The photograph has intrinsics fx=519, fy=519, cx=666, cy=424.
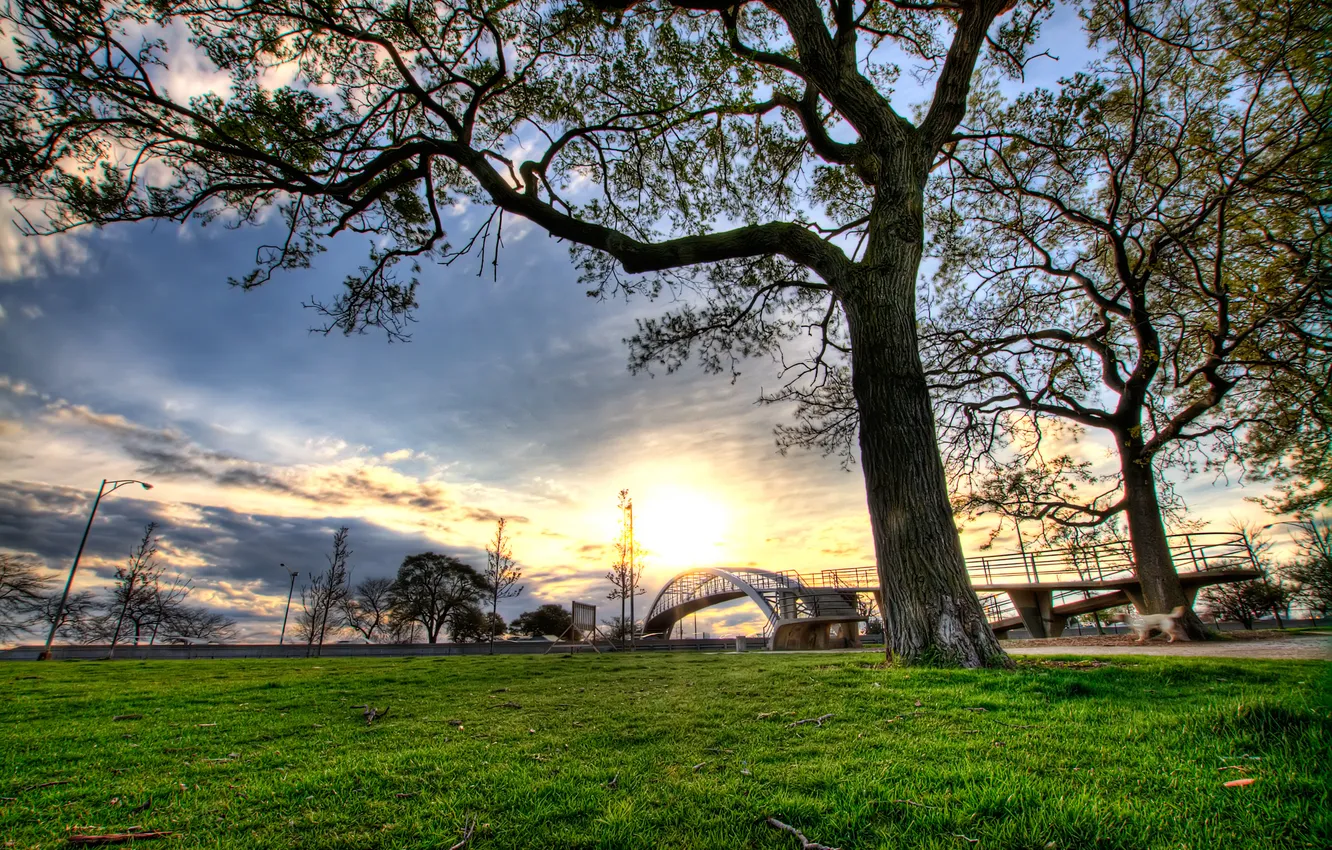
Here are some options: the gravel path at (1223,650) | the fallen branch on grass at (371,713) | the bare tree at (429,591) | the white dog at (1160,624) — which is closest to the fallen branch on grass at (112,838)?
the fallen branch on grass at (371,713)

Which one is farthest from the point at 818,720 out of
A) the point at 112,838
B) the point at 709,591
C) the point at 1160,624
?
the point at 709,591

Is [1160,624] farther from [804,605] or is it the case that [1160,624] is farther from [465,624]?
[465,624]

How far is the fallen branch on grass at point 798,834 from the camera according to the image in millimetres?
1815

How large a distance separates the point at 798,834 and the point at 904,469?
5.18m

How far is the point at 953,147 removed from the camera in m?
11.3

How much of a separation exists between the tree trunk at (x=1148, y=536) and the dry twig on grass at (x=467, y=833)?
1762cm

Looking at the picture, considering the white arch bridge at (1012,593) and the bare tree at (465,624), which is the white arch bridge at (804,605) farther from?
the bare tree at (465,624)

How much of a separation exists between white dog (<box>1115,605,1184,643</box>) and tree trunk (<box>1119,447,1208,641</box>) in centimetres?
39

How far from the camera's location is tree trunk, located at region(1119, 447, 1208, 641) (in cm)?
1398

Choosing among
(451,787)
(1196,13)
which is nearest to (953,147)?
(1196,13)

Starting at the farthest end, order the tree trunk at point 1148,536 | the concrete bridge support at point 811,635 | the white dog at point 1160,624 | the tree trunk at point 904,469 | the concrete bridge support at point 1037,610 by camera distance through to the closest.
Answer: the concrete bridge support at point 811,635
the concrete bridge support at point 1037,610
the tree trunk at point 1148,536
the white dog at point 1160,624
the tree trunk at point 904,469

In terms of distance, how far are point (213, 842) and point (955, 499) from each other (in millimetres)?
16573

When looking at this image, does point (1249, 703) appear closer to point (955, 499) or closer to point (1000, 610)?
point (955, 499)

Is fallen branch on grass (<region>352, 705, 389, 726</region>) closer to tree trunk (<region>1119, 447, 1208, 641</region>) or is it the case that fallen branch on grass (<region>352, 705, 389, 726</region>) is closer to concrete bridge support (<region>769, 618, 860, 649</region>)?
tree trunk (<region>1119, 447, 1208, 641</region>)
